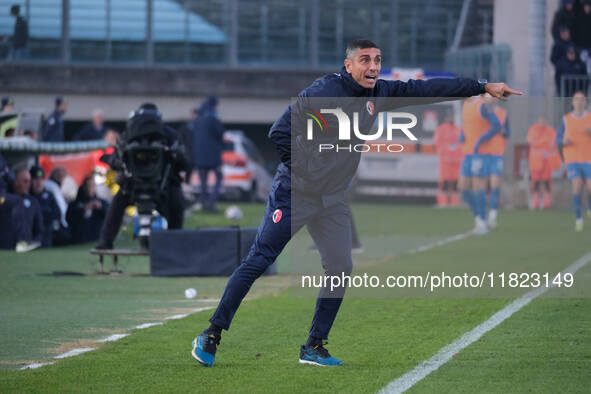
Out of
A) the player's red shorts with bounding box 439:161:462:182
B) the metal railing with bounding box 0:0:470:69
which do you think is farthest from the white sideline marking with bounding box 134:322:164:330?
the metal railing with bounding box 0:0:470:69

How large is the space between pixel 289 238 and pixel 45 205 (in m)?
10.5

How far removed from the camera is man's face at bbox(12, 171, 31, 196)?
57.2 ft

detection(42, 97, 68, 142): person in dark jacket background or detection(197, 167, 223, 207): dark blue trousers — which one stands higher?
detection(42, 97, 68, 142): person in dark jacket background

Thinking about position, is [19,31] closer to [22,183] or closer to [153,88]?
[153,88]

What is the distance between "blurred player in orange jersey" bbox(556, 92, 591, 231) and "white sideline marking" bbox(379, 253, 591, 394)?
25.2 feet

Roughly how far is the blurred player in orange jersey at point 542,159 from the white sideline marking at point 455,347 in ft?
24.2

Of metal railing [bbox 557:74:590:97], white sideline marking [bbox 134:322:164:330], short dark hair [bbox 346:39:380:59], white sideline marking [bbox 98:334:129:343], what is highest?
short dark hair [bbox 346:39:380:59]

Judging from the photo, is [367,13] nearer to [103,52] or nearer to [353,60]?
[103,52]

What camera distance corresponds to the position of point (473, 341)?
30.0ft

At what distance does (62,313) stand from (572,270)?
616 centimetres

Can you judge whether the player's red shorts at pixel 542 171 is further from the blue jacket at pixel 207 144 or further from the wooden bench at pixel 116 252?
the wooden bench at pixel 116 252

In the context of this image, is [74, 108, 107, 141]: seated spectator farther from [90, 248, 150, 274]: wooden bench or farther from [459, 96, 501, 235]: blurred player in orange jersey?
[90, 248, 150, 274]: wooden bench

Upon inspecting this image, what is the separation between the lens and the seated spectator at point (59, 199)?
18578mm

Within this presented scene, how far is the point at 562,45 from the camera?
87.3ft
